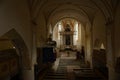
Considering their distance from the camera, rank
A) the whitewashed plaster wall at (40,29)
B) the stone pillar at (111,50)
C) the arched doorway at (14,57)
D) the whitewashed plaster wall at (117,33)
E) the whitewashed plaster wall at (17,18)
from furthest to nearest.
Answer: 1. the whitewashed plaster wall at (40,29)
2. the stone pillar at (111,50)
3. the whitewashed plaster wall at (117,33)
4. the arched doorway at (14,57)
5. the whitewashed plaster wall at (17,18)

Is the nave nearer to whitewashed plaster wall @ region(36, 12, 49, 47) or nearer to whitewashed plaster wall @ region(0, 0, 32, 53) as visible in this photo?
whitewashed plaster wall @ region(36, 12, 49, 47)

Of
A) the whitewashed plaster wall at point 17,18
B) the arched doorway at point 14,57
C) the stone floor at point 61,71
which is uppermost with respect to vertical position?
the whitewashed plaster wall at point 17,18

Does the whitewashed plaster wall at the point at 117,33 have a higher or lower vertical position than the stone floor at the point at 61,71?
higher

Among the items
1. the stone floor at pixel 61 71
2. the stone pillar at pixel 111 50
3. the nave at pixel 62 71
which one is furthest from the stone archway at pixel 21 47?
the stone pillar at pixel 111 50

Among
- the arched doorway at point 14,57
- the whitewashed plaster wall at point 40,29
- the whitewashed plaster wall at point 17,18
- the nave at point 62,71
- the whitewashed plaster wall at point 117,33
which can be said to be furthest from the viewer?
the nave at point 62,71

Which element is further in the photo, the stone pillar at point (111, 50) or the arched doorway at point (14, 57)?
the stone pillar at point (111, 50)

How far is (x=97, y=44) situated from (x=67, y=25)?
62.5ft

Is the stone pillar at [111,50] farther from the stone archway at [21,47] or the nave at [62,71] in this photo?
the stone archway at [21,47]

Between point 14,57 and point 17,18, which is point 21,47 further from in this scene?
point 17,18

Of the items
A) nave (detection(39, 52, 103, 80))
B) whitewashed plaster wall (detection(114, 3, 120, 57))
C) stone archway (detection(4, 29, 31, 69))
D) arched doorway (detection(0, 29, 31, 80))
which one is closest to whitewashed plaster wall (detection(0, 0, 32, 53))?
stone archway (detection(4, 29, 31, 69))

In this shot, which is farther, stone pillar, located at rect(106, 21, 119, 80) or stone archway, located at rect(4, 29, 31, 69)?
stone pillar, located at rect(106, 21, 119, 80)

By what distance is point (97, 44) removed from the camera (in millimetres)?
14547

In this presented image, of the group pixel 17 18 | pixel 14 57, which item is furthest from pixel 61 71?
pixel 17 18

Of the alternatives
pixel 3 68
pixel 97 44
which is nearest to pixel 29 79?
pixel 3 68
